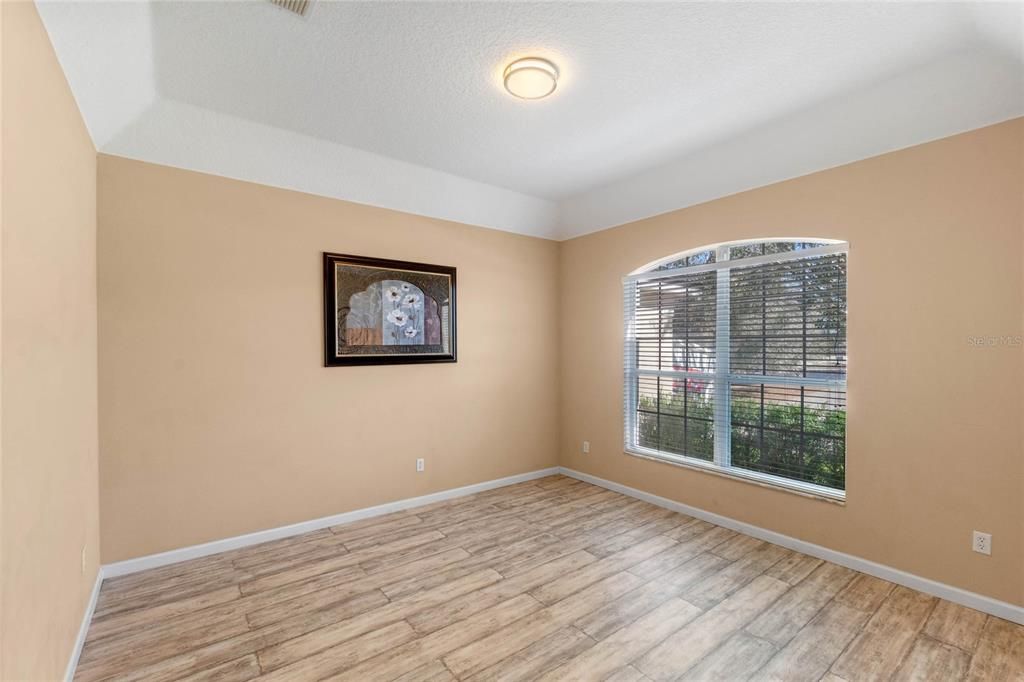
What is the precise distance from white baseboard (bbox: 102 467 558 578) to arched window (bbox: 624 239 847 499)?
1.63 meters

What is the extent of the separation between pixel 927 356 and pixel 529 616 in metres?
2.64

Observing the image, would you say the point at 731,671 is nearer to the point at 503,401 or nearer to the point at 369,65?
the point at 503,401

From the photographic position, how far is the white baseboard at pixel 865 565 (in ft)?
7.65

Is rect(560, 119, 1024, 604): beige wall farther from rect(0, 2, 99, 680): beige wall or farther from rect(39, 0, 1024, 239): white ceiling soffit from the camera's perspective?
rect(0, 2, 99, 680): beige wall

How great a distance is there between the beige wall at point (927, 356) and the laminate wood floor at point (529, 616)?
0.29 meters

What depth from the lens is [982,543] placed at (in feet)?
7.82

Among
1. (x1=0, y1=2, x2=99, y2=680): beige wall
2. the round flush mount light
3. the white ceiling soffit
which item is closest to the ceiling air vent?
the white ceiling soffit

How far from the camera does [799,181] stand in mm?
3088

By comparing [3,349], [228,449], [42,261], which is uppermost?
[42,261]

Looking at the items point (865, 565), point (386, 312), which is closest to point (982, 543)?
point (865, 565)

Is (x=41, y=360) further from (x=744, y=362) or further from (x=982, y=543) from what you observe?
(x=982, y=543)

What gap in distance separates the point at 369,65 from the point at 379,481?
9.71 feet

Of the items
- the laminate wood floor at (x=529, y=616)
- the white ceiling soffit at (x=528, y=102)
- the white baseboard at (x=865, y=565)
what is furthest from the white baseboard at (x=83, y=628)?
the white baseboard at (x=865, y=565)

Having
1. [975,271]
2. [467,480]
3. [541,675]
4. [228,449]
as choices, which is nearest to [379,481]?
[467,480]
